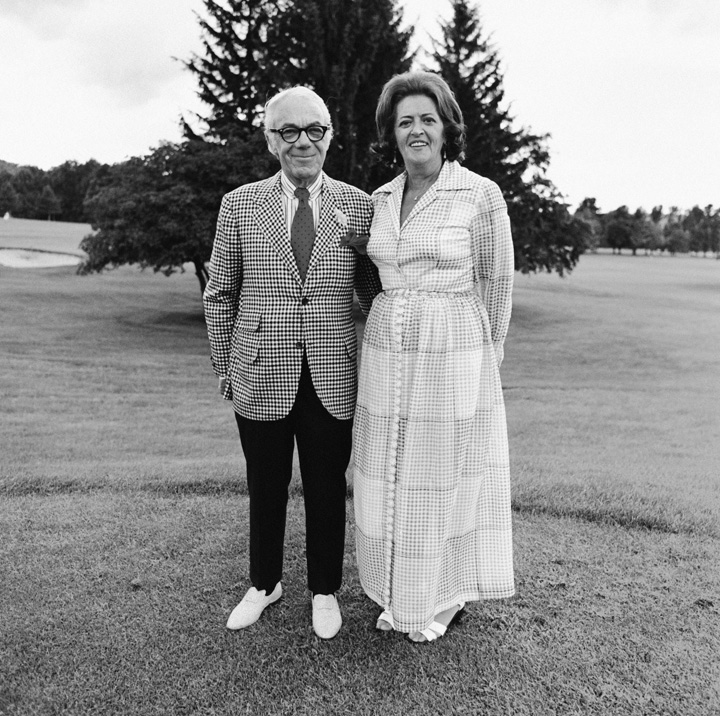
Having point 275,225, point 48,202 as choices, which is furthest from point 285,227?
point 48,202

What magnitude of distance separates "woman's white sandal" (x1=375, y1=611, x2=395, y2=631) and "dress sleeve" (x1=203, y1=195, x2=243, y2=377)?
4.28ft

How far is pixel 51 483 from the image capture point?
16.0 feet

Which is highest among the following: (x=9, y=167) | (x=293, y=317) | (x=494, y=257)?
(x=9, y=167)

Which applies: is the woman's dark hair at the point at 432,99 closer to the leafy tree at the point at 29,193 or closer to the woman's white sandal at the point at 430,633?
the woman's white sandal at the point at 430,633

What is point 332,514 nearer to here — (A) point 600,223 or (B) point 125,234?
(B) point 125,234

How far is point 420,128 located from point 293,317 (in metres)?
0.92

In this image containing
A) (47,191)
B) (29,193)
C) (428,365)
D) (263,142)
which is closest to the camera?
(428,365)

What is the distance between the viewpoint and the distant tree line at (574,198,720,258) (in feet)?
212

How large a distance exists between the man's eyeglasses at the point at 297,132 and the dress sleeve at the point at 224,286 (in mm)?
354

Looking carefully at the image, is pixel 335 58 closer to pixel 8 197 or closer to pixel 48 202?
pixel 48 202

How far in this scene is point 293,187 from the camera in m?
2.82

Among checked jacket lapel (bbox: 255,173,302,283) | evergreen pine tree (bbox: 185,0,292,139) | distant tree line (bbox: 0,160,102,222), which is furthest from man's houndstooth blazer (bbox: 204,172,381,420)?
distant tree line (bbox: 0,160,102,222)

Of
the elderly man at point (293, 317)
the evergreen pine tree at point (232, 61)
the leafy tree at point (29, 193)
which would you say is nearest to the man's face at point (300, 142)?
the elderly man at point (293, 317)

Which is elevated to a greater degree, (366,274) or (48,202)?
(48,202)
